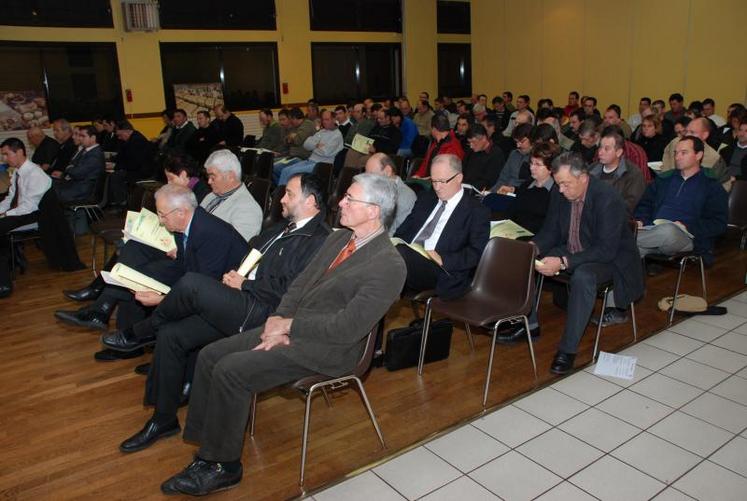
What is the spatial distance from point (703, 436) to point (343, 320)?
1.78 metres

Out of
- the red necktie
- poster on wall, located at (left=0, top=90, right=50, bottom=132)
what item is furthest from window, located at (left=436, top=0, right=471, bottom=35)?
the red necktie

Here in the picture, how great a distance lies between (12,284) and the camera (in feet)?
17.1

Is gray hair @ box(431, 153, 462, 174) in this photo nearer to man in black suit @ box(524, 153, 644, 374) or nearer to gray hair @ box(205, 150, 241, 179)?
man in black suit @ box(524, 153, 644, 374)

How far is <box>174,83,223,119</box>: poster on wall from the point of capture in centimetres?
1066

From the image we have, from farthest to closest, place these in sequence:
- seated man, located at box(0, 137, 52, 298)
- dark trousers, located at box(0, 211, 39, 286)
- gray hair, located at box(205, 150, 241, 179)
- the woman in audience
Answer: the woman in audience, seated man, located at box(0, 137, 52, 298), dark trousers, located at box(0, 211, 39, 286), gray hair, located at box(205, 150, 241, 179)

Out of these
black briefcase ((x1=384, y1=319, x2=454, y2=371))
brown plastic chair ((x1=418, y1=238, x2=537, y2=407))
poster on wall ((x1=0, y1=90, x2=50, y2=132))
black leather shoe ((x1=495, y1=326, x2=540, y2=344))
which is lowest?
black leather shoe ((x1=495, y1=326, x2=540, y2=344))

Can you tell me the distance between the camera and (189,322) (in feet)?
9.25

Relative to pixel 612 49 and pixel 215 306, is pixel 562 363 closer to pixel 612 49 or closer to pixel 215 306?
pixel 215 306

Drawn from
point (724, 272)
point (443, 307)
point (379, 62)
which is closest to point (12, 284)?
point (443, 307)

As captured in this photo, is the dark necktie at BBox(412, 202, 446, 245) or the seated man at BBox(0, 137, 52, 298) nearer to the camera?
the dark necktie at BBox(412, 202, 446, 245)

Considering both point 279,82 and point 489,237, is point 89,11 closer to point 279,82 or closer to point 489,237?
point 279,82

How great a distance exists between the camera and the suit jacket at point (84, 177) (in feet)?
21.0

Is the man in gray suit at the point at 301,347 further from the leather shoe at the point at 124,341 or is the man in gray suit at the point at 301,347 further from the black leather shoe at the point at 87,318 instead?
the black leather shoe at the point at 87,318

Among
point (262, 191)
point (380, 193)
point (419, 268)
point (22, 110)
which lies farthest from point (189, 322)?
point (22, 110)
